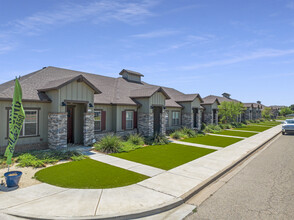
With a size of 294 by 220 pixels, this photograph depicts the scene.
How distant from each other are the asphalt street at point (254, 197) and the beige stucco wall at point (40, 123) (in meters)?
11.0

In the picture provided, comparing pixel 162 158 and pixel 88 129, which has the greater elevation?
pixel 88 129

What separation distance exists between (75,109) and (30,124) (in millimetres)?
3455

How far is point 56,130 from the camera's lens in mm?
12227

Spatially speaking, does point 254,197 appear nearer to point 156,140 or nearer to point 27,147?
point 156,140

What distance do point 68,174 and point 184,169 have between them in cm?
545

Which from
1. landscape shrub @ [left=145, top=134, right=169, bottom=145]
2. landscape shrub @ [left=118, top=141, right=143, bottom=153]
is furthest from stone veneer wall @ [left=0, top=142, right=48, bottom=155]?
landscape shrub @ [left=145, top=134, right=169, bottom=145]

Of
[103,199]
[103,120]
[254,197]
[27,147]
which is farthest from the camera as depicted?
[103,120]

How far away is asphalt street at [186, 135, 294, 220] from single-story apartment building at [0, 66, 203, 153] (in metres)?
10.1

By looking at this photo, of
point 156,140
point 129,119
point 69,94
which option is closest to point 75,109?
point 69,94

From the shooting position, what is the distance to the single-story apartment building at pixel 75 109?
1206 centimetres

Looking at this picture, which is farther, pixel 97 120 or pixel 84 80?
pixel 97 120

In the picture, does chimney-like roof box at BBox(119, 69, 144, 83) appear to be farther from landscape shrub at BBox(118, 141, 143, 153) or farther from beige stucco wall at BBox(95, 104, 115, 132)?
landscape shrub at BBox(118, 141, 143, 153)

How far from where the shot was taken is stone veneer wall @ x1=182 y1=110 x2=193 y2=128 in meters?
25.0

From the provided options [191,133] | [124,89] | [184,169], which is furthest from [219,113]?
[184,169]
